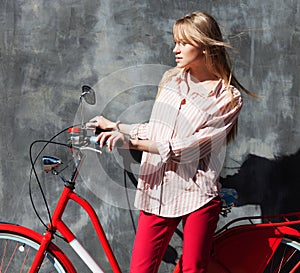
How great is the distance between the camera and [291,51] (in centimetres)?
330

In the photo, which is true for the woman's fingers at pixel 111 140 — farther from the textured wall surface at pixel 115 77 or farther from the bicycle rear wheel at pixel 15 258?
the bicycle rear wheel at pixel 15 258

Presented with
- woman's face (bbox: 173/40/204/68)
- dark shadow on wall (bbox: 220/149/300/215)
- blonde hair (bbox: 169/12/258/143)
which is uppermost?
blonde hair (bbox: 169/12/258/143)

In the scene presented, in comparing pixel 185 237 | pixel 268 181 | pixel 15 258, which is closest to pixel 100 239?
pixel 185 237

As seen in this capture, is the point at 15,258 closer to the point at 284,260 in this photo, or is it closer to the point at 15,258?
the point at 15,258

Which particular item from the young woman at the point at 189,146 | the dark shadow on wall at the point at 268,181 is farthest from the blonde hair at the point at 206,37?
the dark shadow on wall at the point at 268,181

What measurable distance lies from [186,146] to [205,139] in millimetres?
105

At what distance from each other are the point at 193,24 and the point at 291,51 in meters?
0.97

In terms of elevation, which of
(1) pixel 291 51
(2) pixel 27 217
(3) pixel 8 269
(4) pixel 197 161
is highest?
(1) pixel 291 51

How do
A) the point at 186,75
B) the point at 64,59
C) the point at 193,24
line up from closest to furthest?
the point at 193,24 → the point at 186,75 → the point at 64,59

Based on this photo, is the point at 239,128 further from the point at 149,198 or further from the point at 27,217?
the point at 27,217

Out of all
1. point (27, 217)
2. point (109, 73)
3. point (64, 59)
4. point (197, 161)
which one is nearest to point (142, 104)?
point (109, 73)

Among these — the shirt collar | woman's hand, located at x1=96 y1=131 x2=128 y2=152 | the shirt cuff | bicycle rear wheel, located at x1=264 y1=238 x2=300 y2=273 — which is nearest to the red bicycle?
bicycle rear wheel, located at x1=264 y1=238 x2=300 y2=273

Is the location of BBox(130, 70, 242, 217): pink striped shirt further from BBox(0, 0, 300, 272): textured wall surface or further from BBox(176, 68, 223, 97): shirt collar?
BBox(0, 0, 300, 272): textured wall surface

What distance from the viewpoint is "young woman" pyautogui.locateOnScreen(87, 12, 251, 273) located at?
260 cm
